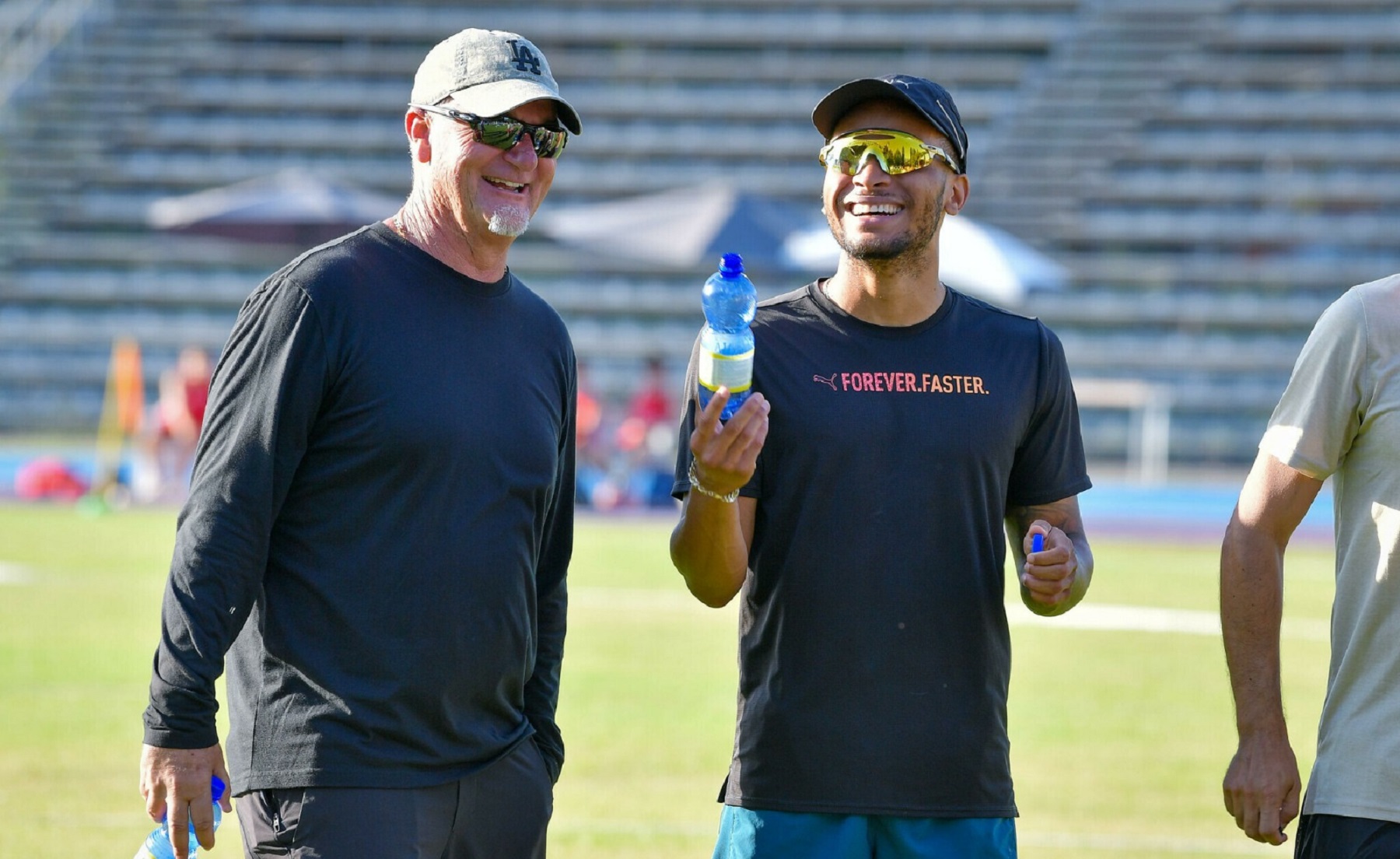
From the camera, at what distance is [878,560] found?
3.70 m

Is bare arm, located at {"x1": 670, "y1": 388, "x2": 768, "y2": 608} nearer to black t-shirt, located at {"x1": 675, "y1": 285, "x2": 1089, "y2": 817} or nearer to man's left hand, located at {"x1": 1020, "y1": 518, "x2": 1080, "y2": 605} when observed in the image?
black t-shirt, located at {"x1": 675, "y1": 285, "x2": 1089, "y2": 817}

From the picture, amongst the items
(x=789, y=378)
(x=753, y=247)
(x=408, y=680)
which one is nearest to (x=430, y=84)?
(x=789, y=378)

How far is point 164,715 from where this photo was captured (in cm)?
330

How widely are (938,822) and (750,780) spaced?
0.39 m

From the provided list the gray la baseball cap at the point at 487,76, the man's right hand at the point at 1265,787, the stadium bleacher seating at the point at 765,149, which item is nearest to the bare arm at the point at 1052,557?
the man's right hand at the point at 1265,787

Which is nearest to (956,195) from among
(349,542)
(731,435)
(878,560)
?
(878,560)

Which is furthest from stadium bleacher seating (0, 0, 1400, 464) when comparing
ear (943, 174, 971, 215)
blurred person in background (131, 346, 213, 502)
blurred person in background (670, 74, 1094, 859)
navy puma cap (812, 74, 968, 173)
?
blurred person in background (670, 74, 1094, 859)

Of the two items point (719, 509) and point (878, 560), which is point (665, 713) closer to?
point (878, 560)

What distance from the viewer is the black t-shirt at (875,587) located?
3686 millimetres

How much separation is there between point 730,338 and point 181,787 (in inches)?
51.7

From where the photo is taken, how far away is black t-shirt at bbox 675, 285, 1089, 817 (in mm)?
3686

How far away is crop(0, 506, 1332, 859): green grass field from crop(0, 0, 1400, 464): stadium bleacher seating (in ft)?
50.2

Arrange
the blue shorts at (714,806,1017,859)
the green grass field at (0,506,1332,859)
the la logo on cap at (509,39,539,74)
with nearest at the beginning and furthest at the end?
the blue shorts at (714,806,1017,859) → the la logo on cap at (509,39,539,74) → the green grass field at (0,506,1332,859)

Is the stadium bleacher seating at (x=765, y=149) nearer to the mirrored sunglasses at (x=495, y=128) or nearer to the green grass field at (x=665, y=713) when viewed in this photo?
the green grass field at (x=665, y=713)
